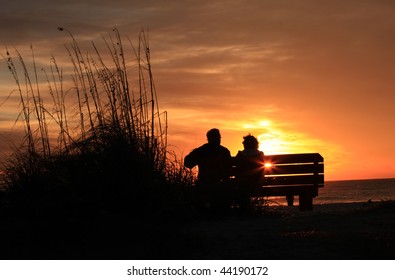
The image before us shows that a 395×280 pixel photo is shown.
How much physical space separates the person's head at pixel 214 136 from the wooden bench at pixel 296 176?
5.11 ft

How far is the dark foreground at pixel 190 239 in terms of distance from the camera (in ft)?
16.5

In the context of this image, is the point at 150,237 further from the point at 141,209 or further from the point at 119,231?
the point at 141,209

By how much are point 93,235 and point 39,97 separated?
322 centimetres

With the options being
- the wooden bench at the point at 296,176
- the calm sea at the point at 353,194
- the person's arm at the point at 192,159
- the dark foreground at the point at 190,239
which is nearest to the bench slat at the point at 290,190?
the wooden bench at the point at 296,176

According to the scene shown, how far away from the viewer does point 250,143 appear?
933cm

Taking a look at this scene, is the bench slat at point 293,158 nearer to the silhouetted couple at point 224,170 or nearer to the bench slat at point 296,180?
the bench slat at point 296,180

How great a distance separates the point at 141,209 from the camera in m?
6.66

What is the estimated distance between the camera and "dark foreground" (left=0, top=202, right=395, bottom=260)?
5027 millimetres

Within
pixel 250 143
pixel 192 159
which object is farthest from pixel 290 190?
pixel 192 159

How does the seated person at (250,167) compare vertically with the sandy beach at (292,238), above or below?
above

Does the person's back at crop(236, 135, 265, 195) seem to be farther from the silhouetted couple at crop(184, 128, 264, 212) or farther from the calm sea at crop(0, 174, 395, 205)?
the calm sea at crop(0, 174, 395, 205)

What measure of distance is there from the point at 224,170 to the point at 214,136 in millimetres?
690

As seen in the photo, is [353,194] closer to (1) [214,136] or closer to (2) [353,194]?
(2) [353,194]
